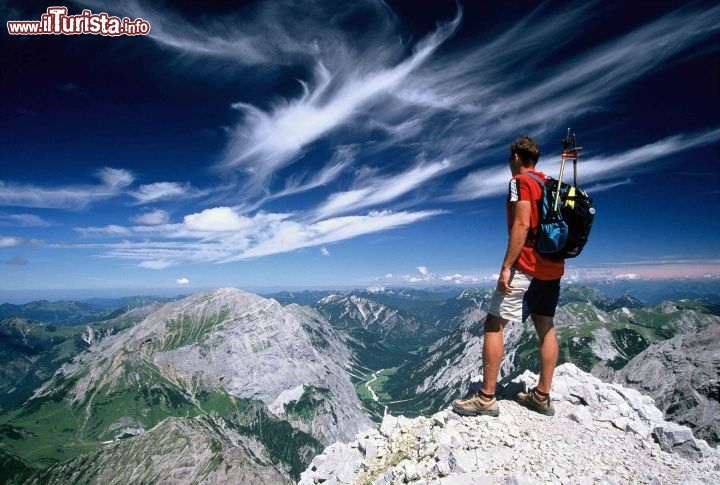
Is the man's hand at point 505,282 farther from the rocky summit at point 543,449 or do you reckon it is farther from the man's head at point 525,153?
the rocky summit at point 543,449

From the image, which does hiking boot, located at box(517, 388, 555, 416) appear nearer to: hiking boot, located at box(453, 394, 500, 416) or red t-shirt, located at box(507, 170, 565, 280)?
hiking boot, located at box(453, 394, 500, 416)

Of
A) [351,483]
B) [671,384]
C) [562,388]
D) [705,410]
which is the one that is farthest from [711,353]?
[351,483]

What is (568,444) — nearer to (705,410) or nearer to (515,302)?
(515,302)

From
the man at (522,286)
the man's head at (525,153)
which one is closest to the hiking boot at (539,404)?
the man at (522,286)

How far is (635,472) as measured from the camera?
9.12m

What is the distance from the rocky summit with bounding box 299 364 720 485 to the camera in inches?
353

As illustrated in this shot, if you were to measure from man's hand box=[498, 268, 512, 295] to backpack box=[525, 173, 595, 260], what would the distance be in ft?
3.27

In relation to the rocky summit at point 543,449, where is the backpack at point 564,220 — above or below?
above

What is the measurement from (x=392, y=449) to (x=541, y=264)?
24.5 feet

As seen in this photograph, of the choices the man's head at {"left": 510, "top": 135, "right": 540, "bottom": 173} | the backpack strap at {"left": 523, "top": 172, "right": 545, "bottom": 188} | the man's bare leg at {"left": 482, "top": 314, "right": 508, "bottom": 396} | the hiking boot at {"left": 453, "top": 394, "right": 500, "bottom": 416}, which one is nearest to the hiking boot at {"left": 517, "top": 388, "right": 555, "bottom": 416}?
the hiking boot at {"left": 453, "top": 394, "right": 500, "bottom": 416}

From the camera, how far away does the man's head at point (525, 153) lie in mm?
10453

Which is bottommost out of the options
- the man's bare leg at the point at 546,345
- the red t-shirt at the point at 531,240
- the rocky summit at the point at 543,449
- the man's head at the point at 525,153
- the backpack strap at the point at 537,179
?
the rocky summit at the point at 543,449

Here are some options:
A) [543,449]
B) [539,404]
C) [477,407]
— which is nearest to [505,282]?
[477,407]

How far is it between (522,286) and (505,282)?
0.60 metres
